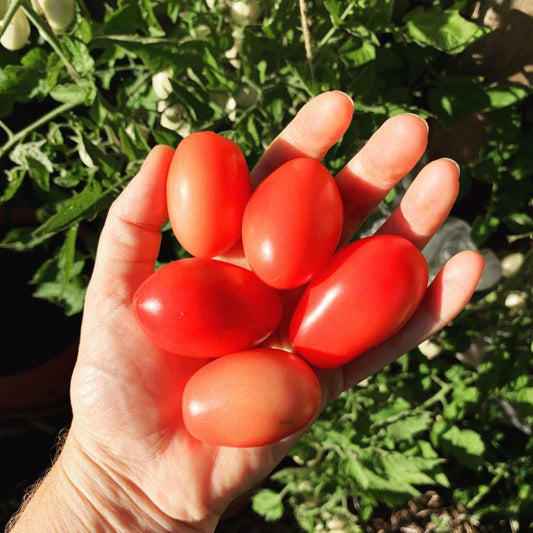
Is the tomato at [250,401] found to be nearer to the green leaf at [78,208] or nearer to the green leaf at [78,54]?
the green leaf at [78,208]

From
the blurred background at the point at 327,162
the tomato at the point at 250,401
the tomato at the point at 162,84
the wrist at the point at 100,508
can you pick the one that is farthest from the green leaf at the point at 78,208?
the wrist at the point at 100,508

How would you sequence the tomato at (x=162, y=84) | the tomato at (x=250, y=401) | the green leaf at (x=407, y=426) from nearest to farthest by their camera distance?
the tomato at (x=250, y=401) < the tomato at (x=162, y=84) < the green leaf at (x=407, y=426)

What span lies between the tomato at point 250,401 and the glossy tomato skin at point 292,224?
0.56 feet

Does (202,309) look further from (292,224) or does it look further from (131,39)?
(131,39)

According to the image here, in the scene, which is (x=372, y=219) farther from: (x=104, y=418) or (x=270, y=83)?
Result: (x=104, y=418)

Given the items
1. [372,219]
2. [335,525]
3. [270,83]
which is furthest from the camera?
[335,525]

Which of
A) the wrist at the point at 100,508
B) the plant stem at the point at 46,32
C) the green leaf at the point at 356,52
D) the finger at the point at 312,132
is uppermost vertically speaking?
the plant stem at the point at 46,32

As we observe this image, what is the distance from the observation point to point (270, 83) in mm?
1290

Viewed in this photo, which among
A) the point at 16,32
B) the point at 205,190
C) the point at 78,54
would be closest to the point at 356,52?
the point at 205,190

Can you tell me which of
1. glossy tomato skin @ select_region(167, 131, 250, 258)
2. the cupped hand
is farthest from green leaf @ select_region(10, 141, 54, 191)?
glossy tomato skin @ select_region(167, 131, 250, 258)

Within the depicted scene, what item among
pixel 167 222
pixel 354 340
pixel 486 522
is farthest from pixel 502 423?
pixel 167 222

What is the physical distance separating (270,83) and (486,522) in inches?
65.5

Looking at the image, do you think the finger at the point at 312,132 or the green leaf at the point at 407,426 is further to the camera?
the green leaf at the point at 407,426

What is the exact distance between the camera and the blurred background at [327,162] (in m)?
1.10
